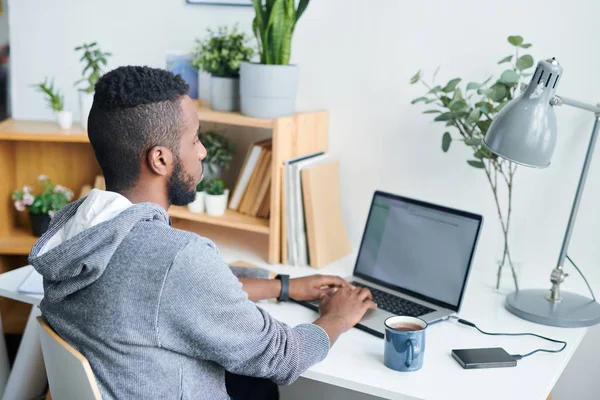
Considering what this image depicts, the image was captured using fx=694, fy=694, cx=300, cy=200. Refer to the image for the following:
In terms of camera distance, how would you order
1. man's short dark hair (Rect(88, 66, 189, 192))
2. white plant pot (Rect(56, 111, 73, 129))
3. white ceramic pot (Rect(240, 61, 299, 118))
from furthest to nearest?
white plant pot (Rect(56, 111, 73, 129)) < white ceramic pot (Rect(240, 61, 299, 118)) < man's short dark hair (Rect(88, 66, 189, 192))

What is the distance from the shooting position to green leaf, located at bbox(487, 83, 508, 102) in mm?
1643

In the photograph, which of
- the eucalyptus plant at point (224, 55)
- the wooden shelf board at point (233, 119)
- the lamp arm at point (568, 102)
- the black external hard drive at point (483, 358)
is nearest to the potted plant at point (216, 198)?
the wooden shelf board at point (233, 119)

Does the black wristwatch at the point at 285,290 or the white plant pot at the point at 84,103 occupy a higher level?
the white plant pot at the point at 84,103

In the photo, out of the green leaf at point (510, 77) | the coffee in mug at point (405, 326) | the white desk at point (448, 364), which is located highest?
the green leaf at point (510, 77)

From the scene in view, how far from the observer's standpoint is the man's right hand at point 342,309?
144cm

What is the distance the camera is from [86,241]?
1110mm

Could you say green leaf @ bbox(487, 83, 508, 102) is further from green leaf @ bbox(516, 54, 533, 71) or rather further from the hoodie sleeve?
the hoodie sleeve

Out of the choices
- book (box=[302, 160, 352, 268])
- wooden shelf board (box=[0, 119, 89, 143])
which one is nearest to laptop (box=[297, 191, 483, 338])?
book (box=[302, 160, 352, 268])

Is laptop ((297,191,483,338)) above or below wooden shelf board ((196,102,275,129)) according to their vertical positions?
below

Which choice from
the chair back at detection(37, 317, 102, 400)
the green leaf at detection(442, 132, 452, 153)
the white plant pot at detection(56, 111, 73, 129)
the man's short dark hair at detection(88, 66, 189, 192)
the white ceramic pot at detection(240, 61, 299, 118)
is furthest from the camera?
the white plant pot at detection(56, 111, 73, 129)

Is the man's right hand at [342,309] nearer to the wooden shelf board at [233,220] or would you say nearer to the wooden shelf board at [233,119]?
the wooden shelf board at [233,220]

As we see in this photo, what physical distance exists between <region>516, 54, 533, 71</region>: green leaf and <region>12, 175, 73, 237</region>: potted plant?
4.85 ft

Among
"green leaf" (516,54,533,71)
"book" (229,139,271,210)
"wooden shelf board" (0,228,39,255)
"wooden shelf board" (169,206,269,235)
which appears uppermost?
"green leaf" (516,54,533,71)

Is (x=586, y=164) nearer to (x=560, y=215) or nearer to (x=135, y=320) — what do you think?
(x=560, y=215)
